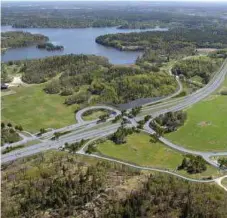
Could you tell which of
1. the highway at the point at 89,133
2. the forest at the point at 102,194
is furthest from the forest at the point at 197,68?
the forest at the point at 102,194

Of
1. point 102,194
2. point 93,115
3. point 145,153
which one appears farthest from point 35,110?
point 102,194

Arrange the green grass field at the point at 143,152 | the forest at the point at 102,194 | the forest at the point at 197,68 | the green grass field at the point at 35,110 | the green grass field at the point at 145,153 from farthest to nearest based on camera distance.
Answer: the forest at the point at 197,68, the green grass field at the point at 35,110, the green grass field at the point at 143,152, the green grass field at the point at 145,153, the forest at the point at 102,194

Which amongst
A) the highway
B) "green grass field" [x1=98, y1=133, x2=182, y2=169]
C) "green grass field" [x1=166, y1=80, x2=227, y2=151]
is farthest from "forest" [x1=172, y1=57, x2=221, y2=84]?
"green grass field" [x1=98, y1=133, x2=182, y2=169]

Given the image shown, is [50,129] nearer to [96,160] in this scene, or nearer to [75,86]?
[96,160]

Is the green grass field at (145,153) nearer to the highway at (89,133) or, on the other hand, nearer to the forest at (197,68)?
the highway at (89,133)

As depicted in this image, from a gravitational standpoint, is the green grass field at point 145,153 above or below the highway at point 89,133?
below

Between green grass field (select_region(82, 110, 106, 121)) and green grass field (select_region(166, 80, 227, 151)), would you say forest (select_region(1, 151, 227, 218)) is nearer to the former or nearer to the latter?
green grass field (select_region(166, 80, 227, 151))
